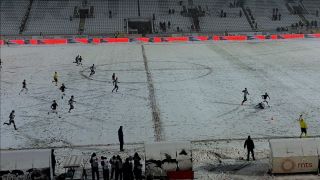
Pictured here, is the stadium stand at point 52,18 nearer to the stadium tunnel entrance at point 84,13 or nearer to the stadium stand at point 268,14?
the stadium tunnel entrance at point 84,13

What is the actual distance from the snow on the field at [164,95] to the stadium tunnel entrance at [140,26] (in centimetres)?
2019

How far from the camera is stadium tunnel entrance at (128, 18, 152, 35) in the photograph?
78438mm

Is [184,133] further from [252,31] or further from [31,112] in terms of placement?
[252,31]

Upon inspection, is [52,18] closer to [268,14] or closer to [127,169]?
[268,14]

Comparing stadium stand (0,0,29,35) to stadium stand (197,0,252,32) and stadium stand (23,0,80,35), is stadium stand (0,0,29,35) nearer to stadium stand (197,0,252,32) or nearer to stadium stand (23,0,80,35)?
stadium stand (23,0,80,35)

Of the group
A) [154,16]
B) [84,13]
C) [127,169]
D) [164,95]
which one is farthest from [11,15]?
[127,169]

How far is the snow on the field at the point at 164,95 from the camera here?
2550 centimetres

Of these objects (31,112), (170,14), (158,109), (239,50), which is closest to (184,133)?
(158,109)

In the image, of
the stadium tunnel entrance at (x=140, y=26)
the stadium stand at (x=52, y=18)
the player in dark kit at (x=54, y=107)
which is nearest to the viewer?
the player in dark kit at (x=54, y=107)

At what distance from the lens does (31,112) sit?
29.9 m

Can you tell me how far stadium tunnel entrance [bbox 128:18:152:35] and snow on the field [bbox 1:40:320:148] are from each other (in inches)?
795

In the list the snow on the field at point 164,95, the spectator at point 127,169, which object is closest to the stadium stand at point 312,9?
the snow on the field at point 164,95

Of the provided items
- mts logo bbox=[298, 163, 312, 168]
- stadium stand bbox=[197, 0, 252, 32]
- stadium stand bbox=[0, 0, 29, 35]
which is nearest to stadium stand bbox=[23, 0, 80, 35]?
stadium stand bbox=[0, 0, 29, 35]

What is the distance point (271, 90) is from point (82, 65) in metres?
20.8
